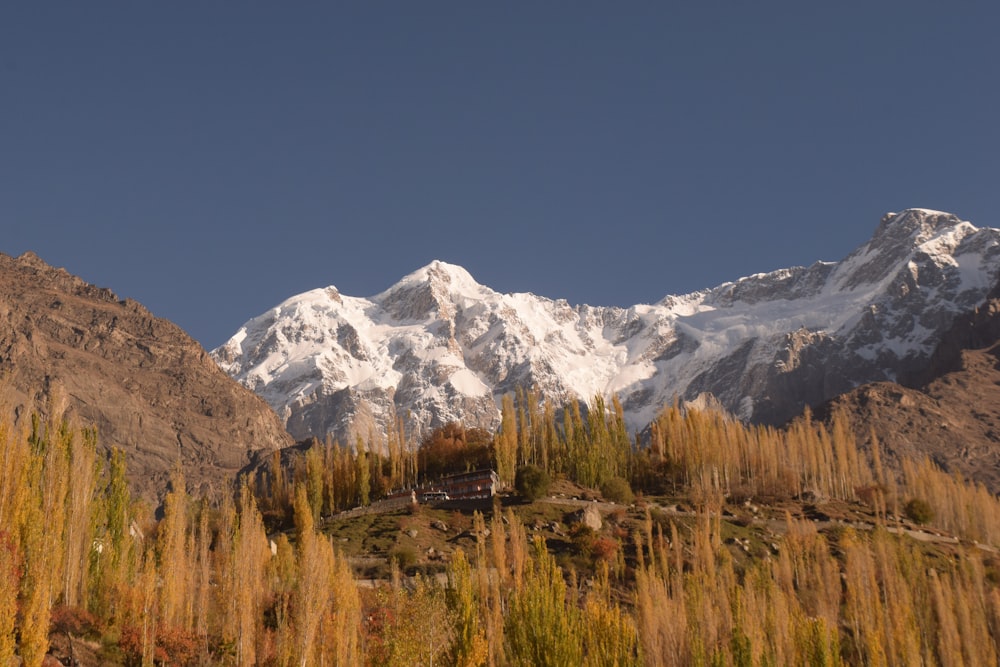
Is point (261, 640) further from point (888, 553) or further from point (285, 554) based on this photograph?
Answer: point (888, 553)

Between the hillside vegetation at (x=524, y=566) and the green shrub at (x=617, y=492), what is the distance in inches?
11.7

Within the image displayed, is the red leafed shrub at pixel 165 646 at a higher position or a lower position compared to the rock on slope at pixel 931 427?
lower

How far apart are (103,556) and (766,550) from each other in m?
53.0

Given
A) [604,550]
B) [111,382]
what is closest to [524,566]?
[604,550]

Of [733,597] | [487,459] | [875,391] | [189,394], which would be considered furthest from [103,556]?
[875,391]

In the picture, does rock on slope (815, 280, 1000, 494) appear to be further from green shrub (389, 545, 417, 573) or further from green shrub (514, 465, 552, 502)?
green shrub (389, 545, 417, 573)

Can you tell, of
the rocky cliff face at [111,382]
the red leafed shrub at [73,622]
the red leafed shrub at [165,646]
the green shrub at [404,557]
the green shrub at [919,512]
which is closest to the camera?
the red leafed shrub at [165,646]

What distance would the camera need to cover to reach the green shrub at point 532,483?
273ft

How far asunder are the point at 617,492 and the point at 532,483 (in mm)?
10422

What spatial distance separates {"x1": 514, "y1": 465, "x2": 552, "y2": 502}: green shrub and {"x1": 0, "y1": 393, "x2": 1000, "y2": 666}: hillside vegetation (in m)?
1.17

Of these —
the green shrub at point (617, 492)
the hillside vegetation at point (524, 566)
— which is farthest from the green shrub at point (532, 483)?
the green shrub at point (617, 492)

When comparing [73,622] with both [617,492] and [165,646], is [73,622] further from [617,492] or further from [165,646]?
[617,492]

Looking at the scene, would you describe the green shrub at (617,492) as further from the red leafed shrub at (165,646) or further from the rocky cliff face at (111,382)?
the rocky cliff face at (111,382)

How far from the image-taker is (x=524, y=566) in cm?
5275
